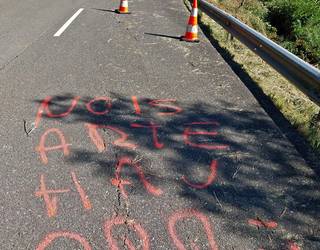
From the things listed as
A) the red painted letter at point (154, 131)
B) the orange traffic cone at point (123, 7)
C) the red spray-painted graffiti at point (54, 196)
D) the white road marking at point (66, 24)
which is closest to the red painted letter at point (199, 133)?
the red painted letter at point (154, 131)

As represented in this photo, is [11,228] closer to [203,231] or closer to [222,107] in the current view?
[203,231]

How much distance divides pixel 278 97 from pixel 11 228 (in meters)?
3.58

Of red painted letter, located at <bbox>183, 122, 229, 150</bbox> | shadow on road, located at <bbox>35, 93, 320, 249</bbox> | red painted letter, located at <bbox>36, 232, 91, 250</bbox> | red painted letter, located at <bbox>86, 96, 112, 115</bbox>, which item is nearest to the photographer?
red painted letter, located at <bbox>36, 232, 91, 250</bbox>

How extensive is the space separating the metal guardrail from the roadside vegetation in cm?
32

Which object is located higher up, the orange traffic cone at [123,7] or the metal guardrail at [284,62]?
the metal guardrail at [284,62]

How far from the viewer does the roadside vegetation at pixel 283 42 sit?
459 centimetres

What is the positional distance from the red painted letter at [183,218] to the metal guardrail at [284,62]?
1.95 m

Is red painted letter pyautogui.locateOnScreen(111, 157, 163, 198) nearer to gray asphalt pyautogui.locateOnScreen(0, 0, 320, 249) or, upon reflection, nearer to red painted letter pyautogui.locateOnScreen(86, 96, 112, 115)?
gray asphalt pyautogui.locateOnScreen(0, 0, 320, 249)

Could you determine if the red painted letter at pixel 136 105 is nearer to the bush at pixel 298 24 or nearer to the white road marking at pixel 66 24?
the white road marking at pixel 66 24

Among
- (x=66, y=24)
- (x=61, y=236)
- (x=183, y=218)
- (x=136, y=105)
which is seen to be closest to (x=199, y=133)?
(x=136, y=105)

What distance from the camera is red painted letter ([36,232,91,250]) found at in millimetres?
2502

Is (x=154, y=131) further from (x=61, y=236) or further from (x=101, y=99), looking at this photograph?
(x=61, y=236)

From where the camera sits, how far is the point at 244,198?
3.05 metres

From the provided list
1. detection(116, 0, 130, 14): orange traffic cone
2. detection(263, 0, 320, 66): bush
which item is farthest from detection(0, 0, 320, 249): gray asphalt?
detection(263, 0, 320, 66): bush
